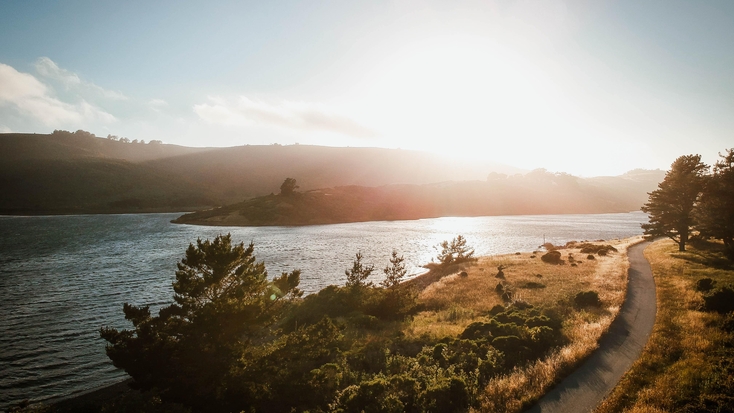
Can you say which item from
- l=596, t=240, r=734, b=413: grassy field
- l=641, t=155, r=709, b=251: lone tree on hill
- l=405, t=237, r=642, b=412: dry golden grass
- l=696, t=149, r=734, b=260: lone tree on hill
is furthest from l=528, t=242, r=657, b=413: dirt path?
l=641, t=155, r=709, b=251: lone tree on hill

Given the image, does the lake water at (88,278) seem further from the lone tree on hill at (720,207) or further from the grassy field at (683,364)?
the lone tree on hill at (720,207)

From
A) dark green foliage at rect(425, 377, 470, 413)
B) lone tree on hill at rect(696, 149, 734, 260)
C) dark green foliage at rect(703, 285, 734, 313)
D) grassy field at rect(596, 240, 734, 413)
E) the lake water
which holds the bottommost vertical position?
the lake water

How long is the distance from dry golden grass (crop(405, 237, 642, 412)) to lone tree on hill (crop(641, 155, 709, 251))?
7.77 meters

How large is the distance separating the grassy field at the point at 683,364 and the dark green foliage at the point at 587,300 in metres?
4.37

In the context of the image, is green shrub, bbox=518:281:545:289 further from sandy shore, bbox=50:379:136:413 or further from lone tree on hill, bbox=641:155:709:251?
sandy shore, bbox=50:379:136:413

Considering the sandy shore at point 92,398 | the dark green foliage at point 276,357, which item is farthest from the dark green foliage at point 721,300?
the sandy shore at point 92,398

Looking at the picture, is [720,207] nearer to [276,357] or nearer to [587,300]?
[587,300]

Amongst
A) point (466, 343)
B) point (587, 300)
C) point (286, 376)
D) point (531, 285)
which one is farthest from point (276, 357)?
point (531, 285)

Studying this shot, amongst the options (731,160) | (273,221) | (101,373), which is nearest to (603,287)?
(731,160)

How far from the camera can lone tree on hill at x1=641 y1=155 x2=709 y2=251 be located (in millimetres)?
48250

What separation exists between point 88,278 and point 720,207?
271 ft

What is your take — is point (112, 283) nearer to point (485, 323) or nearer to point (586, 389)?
point (485, 323)

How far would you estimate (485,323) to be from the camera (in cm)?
2425

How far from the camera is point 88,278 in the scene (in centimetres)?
4709
